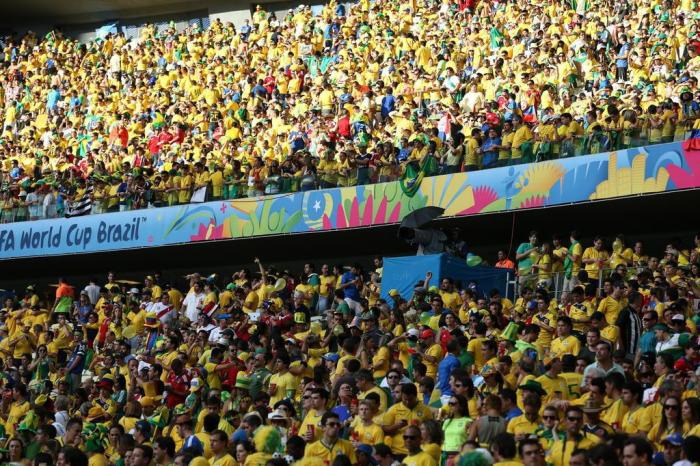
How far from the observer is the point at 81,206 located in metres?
27.8

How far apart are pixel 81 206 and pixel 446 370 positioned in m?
14.6

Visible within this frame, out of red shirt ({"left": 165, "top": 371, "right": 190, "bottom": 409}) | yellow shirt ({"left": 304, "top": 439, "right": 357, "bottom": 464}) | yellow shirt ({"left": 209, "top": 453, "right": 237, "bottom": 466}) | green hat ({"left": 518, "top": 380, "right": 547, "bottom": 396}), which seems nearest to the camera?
yellow shirt ({"left": 304, "top": 439, "right": 357, "bottom": 464})

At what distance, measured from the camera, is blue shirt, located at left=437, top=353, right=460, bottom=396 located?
1462cm

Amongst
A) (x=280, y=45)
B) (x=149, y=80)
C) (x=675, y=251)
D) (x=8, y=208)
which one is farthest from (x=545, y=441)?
(x=149, y=80)

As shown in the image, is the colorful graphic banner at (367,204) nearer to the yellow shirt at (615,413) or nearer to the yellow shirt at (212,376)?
the yellow shirt at (212,376)

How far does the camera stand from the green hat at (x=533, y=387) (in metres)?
12.1

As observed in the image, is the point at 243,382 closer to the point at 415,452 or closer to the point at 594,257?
the point at 415,452

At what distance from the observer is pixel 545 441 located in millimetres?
11141

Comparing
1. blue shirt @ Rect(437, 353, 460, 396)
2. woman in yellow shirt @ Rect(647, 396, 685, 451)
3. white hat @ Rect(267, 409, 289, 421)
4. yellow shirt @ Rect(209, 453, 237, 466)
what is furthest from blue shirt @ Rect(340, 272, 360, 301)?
woman in yellow shirt @ Rect(647, 396, 685, 451)

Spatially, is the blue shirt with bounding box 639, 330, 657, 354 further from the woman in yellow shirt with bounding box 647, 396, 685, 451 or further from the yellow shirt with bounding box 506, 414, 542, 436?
the woman in yellow shirt with bounding box 647, 396, 685, 451

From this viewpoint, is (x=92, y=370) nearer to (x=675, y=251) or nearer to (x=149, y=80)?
(x=675, y=251)

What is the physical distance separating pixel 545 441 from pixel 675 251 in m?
8.99

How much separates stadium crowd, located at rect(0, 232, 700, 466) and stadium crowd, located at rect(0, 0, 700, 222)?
2.39m

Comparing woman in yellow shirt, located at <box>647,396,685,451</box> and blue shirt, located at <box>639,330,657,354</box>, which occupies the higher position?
blue shirt, located at <box>639,330,657,354</box>
